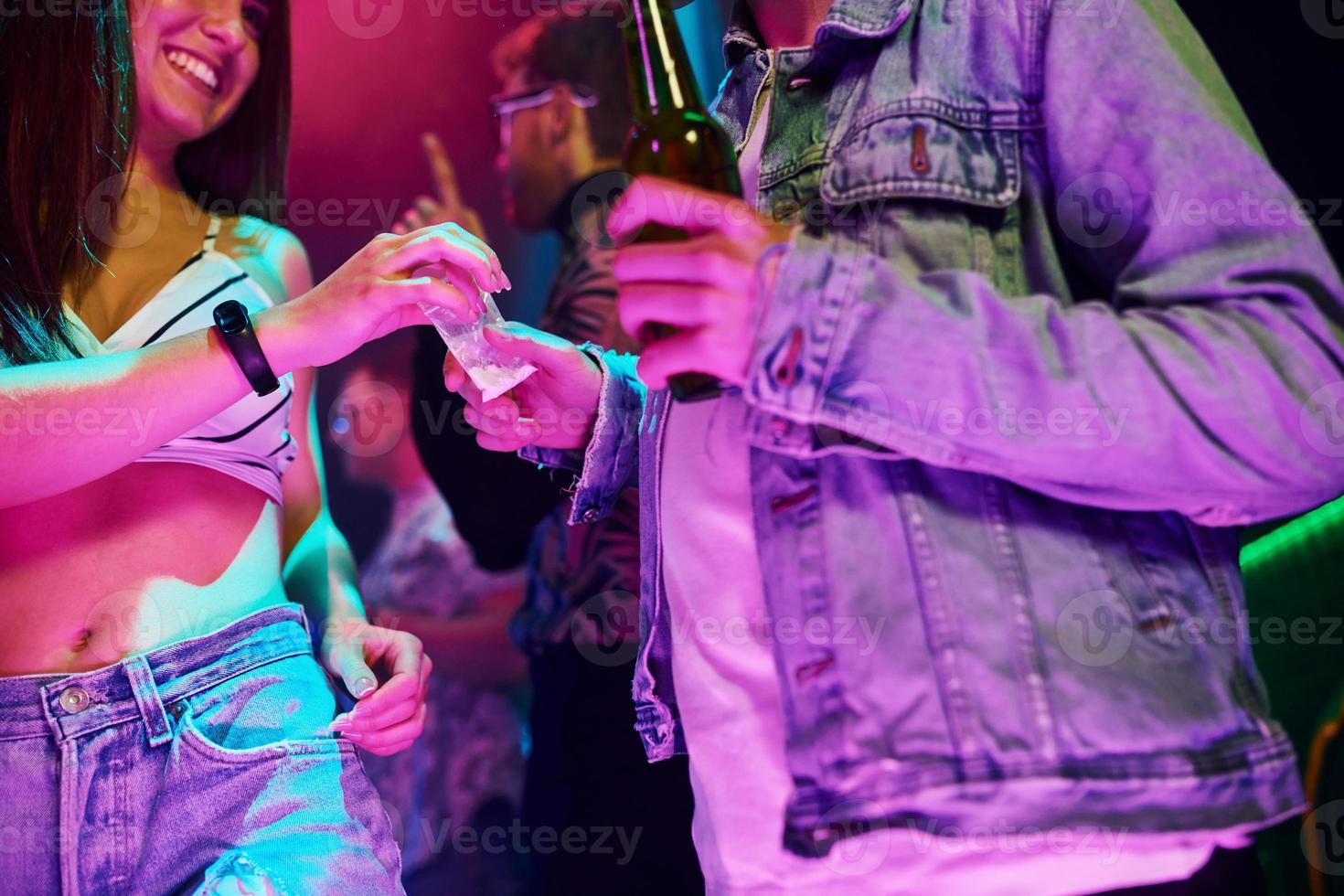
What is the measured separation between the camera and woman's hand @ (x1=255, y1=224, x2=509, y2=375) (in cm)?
119

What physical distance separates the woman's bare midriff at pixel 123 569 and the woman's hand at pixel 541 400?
1.49ft

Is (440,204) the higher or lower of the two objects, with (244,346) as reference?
higher

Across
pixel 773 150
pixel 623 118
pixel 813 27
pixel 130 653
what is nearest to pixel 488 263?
pixel 773 150

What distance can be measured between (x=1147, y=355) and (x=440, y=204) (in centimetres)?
184

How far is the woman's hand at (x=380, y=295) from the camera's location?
1187 mm

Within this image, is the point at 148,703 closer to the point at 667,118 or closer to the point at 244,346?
the point at 244,346

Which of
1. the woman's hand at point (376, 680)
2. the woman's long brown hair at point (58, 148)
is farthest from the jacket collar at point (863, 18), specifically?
the woman's long brown hair at point (58, 148)

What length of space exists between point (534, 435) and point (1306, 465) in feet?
2.86

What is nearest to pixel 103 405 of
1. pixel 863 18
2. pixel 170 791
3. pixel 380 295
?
pixel 380 295

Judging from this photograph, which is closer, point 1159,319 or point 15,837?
point 1159,319

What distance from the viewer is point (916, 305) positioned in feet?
2.55

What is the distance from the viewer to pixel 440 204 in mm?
2268

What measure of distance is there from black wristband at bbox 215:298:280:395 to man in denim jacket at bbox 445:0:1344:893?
0.60 meters

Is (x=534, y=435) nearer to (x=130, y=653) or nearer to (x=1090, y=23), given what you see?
(x=130, y=653)
